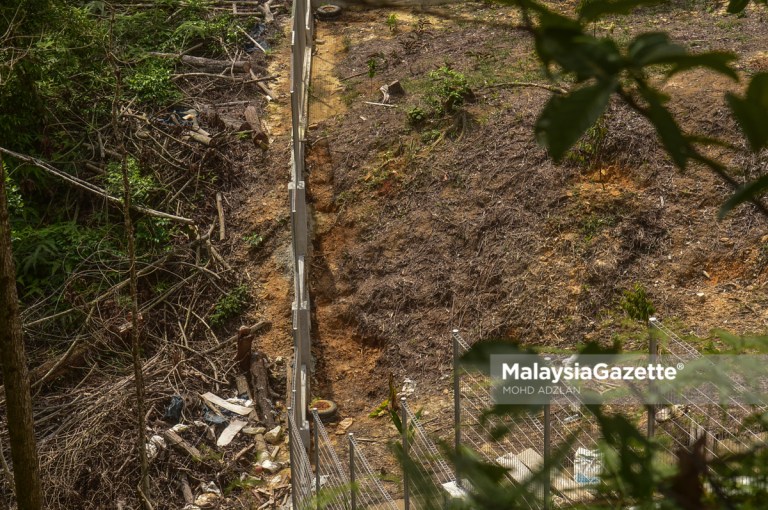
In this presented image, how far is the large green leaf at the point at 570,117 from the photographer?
888 mm

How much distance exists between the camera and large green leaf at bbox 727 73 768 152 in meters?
0.97

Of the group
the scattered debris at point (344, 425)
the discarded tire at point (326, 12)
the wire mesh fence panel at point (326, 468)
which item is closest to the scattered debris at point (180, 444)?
the scattered debris at point (344, 425)

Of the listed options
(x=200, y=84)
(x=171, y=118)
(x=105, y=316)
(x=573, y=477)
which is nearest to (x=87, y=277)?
(x=105, y=316)

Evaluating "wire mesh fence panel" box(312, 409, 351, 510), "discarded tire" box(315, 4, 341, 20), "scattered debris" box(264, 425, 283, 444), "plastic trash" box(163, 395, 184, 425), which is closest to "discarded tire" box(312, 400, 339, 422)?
"scattered debris" box(264, 425, 283, 444)

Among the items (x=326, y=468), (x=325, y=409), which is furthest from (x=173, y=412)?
(x=326, y=468)

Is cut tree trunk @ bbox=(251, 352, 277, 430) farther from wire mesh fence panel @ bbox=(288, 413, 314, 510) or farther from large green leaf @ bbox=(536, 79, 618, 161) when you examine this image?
large green leaf @ bbox=(536, 79, 618, 161)

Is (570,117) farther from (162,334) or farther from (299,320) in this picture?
(162,334)

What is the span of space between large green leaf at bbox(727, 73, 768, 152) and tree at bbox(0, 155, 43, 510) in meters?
4.52

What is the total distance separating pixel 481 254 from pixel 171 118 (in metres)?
4.67

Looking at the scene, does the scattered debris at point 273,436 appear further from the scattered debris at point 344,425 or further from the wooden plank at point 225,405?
the scattered debris at point 344,425

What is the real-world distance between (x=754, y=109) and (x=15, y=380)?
473 centimetres

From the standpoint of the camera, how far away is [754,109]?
38.1 inches

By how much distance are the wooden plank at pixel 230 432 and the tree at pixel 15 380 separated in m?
3.23

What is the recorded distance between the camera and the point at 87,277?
33.3 ft
